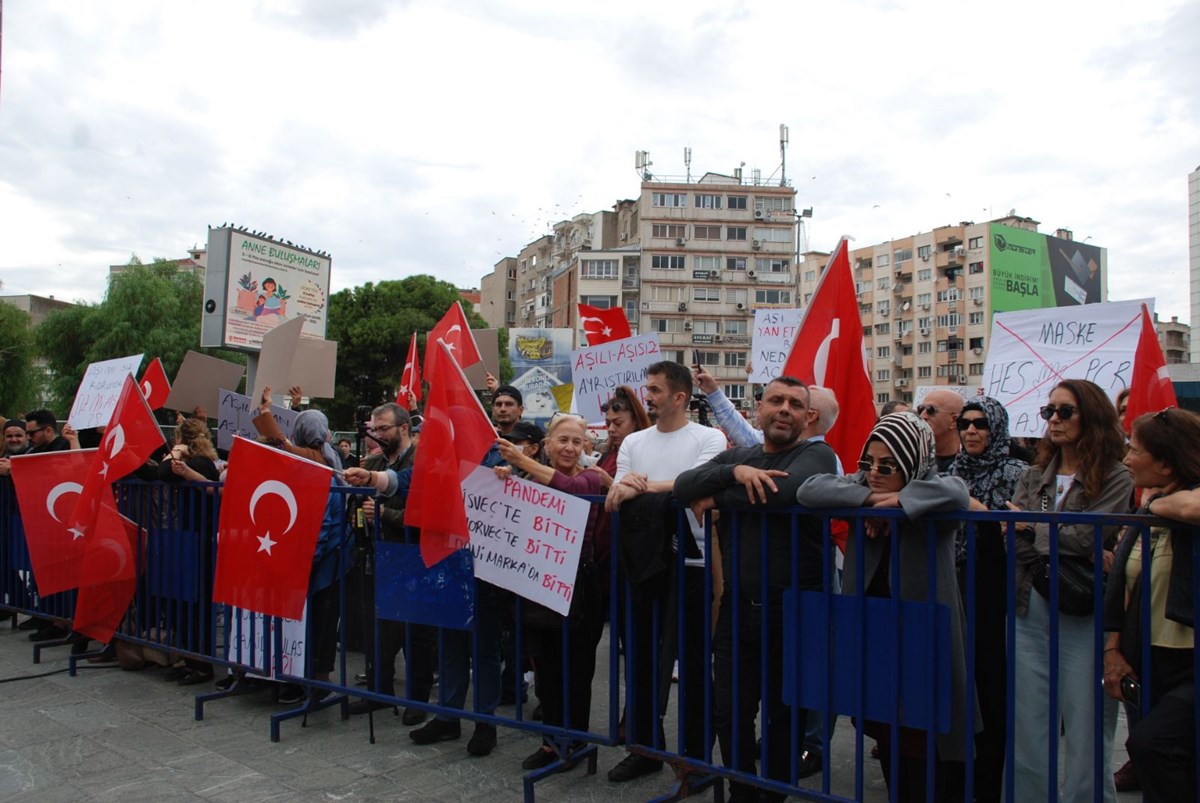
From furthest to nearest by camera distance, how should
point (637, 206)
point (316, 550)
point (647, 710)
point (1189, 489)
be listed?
point (637, 206), point (316, 550), point (647, 710), point (1189, 489)

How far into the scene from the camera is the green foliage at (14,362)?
121 feet

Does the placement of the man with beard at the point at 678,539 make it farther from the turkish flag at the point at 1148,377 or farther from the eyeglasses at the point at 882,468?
the turkish flag at the point at 1148,377

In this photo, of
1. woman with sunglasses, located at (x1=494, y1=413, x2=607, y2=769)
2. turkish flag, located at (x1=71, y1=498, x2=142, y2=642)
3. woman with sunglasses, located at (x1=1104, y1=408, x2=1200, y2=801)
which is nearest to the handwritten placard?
turkish flag, located at (x1=71, y1=498, x2=142, y2=642)

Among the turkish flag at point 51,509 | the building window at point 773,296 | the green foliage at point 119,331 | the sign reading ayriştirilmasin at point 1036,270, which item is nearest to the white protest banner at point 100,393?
the turkish flag at point 51,509

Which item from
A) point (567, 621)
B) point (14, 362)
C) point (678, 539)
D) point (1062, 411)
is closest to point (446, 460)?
point (567, 621)

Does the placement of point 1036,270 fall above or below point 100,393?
above

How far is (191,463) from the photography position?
7121mm

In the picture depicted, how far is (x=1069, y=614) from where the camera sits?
12.1 ft

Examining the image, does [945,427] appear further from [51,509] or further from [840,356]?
[51,509]

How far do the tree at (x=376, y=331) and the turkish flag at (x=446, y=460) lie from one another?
46148 mm

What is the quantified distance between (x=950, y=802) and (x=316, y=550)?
3.83 meters

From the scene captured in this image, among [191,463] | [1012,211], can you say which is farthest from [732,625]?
[1012,211]

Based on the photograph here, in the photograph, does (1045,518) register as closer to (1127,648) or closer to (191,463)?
(1127,648)

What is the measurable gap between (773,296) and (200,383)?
83406mm
